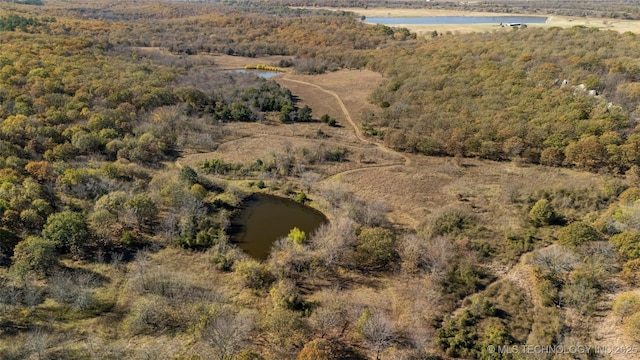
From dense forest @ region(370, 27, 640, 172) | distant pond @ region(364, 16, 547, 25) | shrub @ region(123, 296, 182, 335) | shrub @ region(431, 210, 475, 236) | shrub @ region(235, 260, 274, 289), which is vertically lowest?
shrub @ region(123, 296, 182, 335)

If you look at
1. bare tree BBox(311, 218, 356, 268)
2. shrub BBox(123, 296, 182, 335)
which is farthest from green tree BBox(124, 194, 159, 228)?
bare tree BBox(311, 218, 356, 268)

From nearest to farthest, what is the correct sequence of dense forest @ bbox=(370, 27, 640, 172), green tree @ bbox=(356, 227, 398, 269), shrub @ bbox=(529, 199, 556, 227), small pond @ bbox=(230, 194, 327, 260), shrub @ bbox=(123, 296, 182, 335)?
shrub @ bbox=(123, 296, 182, 335), green tree @ bbox=(356, 227, 398, 269), small pond @ bbox=(230, 194, 327, 260), shrub @ bbox=(529, 199, 556, 227), dense forest @ bbox=(370, 27, 640, 172)

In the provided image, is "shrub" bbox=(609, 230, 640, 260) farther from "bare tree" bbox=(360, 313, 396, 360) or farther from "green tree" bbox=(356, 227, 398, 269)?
"bare tree" bbox=(360, 313, 396, 360)

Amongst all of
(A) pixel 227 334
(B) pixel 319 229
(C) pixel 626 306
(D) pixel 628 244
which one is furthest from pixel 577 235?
(A) pixel 227 334

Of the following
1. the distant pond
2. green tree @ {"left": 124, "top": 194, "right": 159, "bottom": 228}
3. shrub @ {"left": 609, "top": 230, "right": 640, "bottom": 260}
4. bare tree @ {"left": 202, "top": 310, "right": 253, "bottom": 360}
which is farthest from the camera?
the distant pond

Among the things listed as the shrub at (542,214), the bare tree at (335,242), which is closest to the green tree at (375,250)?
the bare tree at (335,242)

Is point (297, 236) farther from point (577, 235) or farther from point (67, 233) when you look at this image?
point (577, 235)
